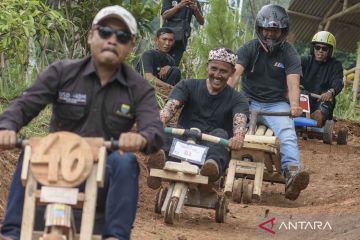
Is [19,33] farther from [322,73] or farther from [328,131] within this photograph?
[328,131]

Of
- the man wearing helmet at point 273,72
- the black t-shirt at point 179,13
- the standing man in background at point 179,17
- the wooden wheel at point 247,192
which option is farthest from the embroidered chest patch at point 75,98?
the black t-shirt at point 179,13

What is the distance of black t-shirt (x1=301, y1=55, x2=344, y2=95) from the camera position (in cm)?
1591

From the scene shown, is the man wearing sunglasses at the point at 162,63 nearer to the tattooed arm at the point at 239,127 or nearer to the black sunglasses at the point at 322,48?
the black sunglasses at the point at 322,48

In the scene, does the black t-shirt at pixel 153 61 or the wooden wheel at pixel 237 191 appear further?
the black t-shirt at pixel 153 61

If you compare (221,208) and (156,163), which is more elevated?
(156,163)

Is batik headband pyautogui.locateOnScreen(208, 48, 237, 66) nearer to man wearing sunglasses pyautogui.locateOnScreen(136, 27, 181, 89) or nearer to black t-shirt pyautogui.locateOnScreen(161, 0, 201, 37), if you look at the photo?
man wearing sunglasses pyautogui.locateOnScreen(136, 27, 181, 89)

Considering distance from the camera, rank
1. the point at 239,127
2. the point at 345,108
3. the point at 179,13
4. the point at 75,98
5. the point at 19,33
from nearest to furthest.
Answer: the point at 75,98 < the point at 239,127 < the point at 19,33 < the point at 179,13 < the point at 345,108

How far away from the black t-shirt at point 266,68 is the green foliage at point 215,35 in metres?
6.04

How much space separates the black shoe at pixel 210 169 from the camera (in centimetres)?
882

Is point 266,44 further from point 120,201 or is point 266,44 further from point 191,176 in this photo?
point 120,201

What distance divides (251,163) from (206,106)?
1.30m

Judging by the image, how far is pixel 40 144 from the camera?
554cm

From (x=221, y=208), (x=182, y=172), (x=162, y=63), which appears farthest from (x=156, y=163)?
(x=162, y=63)

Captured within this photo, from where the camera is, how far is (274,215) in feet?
31.6
